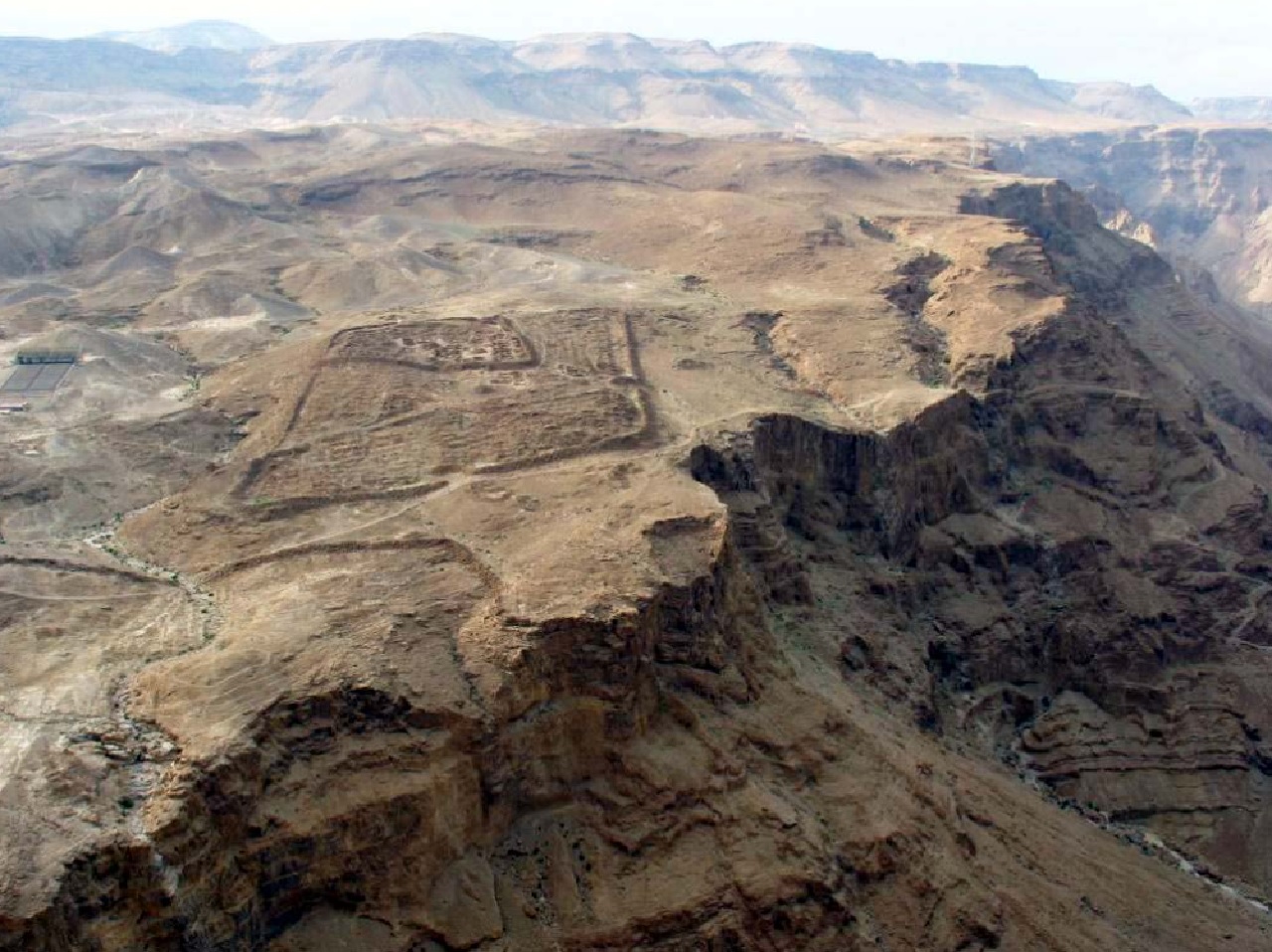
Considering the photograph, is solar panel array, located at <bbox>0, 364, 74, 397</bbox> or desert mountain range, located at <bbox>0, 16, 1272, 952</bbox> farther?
solar panel array, located at <bbox>0, 364, 74, 397</bbox>

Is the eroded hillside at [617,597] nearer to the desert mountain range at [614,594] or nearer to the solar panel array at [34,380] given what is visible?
the desert mountain range at [614,594]

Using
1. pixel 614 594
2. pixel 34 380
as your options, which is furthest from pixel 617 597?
pixel 34 380

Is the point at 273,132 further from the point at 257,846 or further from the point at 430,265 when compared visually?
the point at 257,846

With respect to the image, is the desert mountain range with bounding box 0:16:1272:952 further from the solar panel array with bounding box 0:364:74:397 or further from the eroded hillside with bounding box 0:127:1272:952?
the solar panel array with bounding box 0:364:74:397

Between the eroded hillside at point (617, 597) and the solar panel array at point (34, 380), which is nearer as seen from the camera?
the eroded hillside at point (617, 597)

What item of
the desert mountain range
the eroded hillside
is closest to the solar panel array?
the desert mountain range

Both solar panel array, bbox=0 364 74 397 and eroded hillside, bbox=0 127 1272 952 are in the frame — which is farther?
solar panel array, bbox=0 364 74 397

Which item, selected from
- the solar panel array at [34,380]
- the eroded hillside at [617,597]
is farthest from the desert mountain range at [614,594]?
the solar panel array at [34,380]
